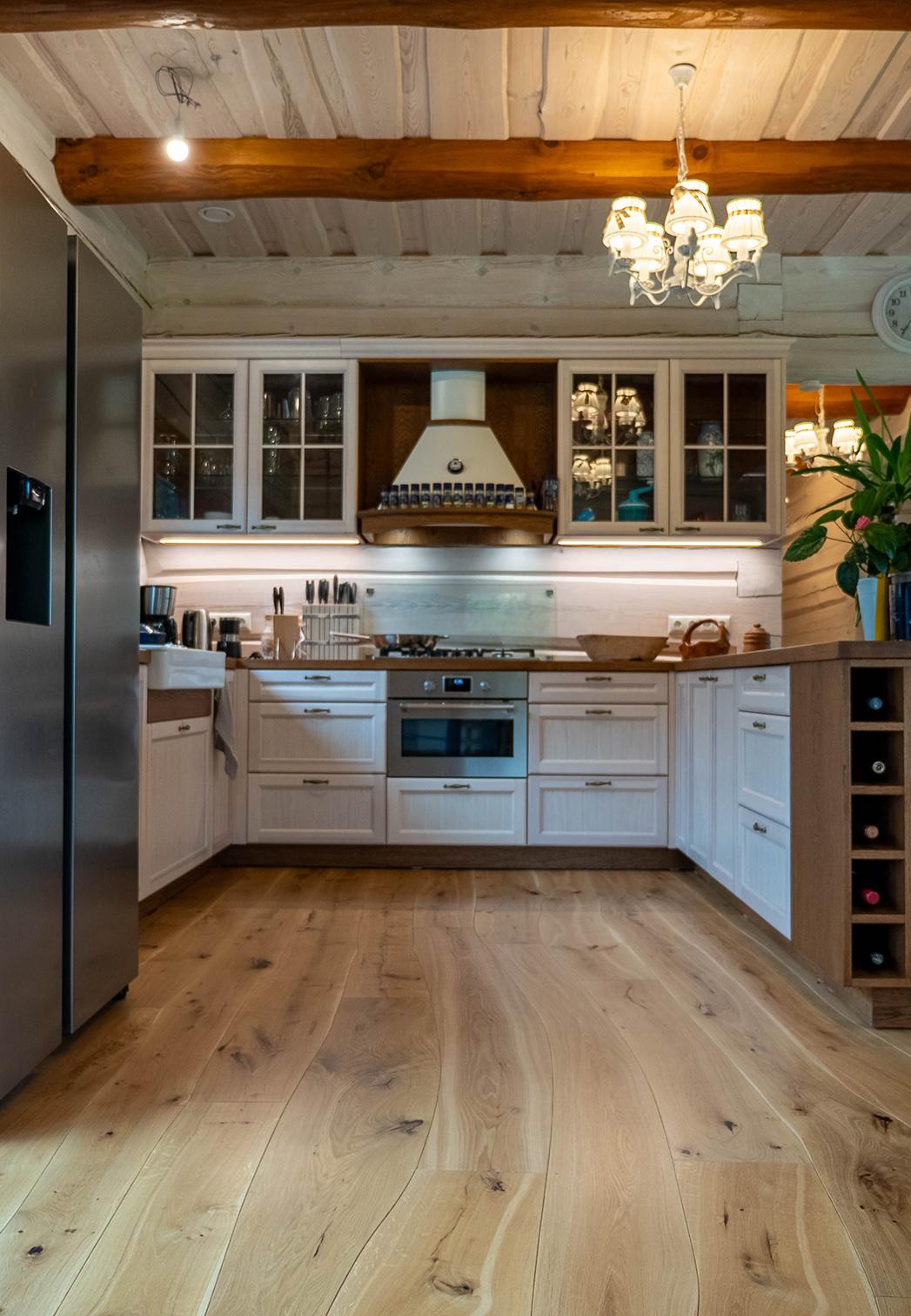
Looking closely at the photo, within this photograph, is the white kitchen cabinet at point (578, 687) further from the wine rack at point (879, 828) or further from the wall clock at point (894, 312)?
the wall clock at point (894, 312)

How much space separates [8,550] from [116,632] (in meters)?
0.38

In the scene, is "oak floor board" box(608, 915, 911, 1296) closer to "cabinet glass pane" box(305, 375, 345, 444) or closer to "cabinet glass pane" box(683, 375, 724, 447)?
"cabinet glass pane" box(683, 375, 724, 447)

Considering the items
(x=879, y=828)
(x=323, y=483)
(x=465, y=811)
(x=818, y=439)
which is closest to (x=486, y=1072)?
(x=879, y=828)

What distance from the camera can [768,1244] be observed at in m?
1.24

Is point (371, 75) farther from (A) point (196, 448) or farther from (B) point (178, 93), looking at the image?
(A) point (196, 448)

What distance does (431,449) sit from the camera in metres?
4.32

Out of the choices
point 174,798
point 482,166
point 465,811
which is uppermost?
point 482,166

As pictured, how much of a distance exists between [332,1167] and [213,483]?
11.0ft

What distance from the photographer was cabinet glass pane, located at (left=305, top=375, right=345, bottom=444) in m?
4.27

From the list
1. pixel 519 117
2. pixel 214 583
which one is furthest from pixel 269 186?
pixel 214 583

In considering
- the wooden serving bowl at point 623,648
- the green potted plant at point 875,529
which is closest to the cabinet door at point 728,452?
the wooden serving bowl at point 623,648

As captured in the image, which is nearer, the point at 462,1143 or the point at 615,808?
the point at 462,1143

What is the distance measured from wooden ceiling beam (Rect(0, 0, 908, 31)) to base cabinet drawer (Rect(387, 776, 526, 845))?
100 inches

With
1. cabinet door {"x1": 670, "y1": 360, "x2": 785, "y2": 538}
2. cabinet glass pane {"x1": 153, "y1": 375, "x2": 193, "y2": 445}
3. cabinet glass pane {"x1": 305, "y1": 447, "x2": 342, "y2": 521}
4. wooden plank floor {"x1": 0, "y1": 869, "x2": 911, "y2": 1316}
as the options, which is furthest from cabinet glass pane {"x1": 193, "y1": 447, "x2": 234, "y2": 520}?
wooden plank floor {"x1": 0, "y1": 869, "x2": 911, "y2": 1316}
